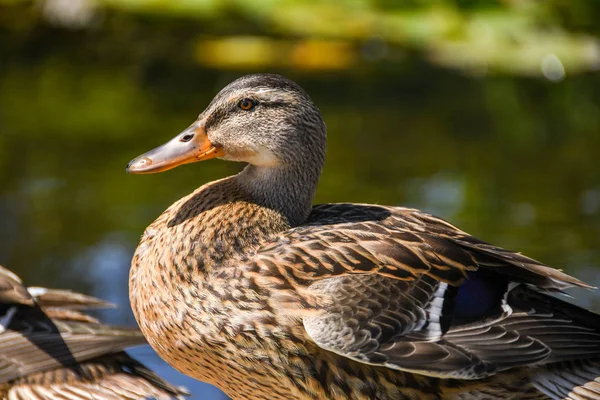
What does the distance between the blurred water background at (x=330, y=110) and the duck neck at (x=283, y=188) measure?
1.25 m

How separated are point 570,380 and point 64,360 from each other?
2121mm

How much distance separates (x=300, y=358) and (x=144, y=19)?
26.2 ft

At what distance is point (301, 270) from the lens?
3604 millimetres

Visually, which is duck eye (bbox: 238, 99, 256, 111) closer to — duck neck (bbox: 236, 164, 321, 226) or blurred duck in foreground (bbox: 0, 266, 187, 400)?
duck neck (bbox: 236, 164, 321, 226)

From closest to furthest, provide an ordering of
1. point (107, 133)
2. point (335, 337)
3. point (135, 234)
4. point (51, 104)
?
point (335, 337), point (135, 234), point (107, 133), point (51, 104)

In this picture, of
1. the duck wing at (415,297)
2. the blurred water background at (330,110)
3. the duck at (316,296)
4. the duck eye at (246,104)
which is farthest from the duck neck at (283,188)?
the blurred water background at (330,110)

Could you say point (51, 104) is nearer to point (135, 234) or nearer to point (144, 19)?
point (144, 19)

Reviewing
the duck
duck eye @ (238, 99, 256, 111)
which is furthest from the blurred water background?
duck eye @ (238, 99, 256, 111)

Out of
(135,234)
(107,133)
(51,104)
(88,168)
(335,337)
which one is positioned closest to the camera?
(335,337)

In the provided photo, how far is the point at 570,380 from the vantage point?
12.2 feet

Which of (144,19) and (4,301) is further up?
(144,19)

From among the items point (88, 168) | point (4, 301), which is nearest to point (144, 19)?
point (88, 168)

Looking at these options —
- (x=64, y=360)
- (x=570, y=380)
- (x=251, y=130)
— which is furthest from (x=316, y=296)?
(x=64, y=360)

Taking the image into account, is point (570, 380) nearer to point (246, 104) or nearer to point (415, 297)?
point (415, 297)
